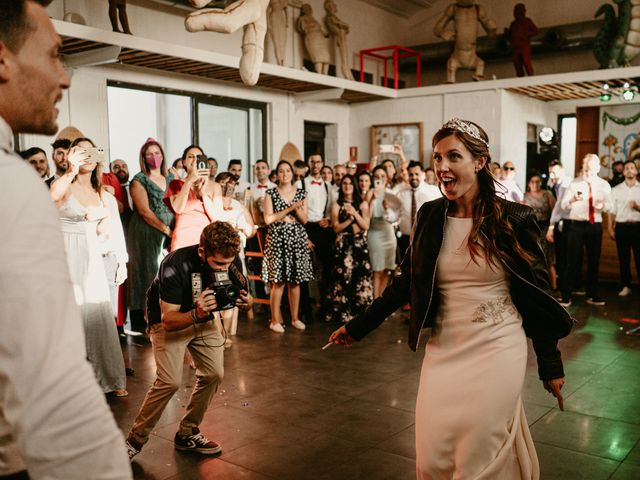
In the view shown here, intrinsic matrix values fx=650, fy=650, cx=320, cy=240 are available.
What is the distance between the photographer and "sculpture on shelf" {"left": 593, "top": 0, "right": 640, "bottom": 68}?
10.5m

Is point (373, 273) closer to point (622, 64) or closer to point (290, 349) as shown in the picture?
point (290, 349)

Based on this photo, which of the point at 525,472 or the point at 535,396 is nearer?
the point at 525,472

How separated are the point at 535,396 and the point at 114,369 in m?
2.87

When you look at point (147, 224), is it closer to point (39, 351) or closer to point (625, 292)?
point (39, 351)

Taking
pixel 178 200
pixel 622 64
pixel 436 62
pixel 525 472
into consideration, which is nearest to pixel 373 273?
pixel 178 200

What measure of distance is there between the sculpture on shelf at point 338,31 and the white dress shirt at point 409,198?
478 centimetres

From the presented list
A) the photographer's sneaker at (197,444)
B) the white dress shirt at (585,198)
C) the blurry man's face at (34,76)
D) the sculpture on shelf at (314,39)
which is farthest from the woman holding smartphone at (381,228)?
the blurry man's face at (34,76)

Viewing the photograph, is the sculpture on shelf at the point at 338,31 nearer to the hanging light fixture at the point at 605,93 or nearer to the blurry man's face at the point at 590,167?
the hanging light fixture at the point at 605,93

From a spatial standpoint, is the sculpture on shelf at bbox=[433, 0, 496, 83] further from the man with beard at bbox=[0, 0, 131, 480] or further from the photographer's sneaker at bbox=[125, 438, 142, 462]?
the man with beard at bbox=[0, 0, 131, 480]

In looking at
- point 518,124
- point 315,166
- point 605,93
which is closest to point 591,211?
point 315,166

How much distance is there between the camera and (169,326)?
10.5 feet

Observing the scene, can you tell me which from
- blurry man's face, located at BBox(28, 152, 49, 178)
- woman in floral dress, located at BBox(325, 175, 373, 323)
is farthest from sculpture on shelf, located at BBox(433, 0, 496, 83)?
blurry man's face, located at BBox(28, 152, 49, 178)

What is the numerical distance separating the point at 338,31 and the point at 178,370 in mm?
9640

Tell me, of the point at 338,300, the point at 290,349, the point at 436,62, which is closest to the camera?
the point at 290,349
